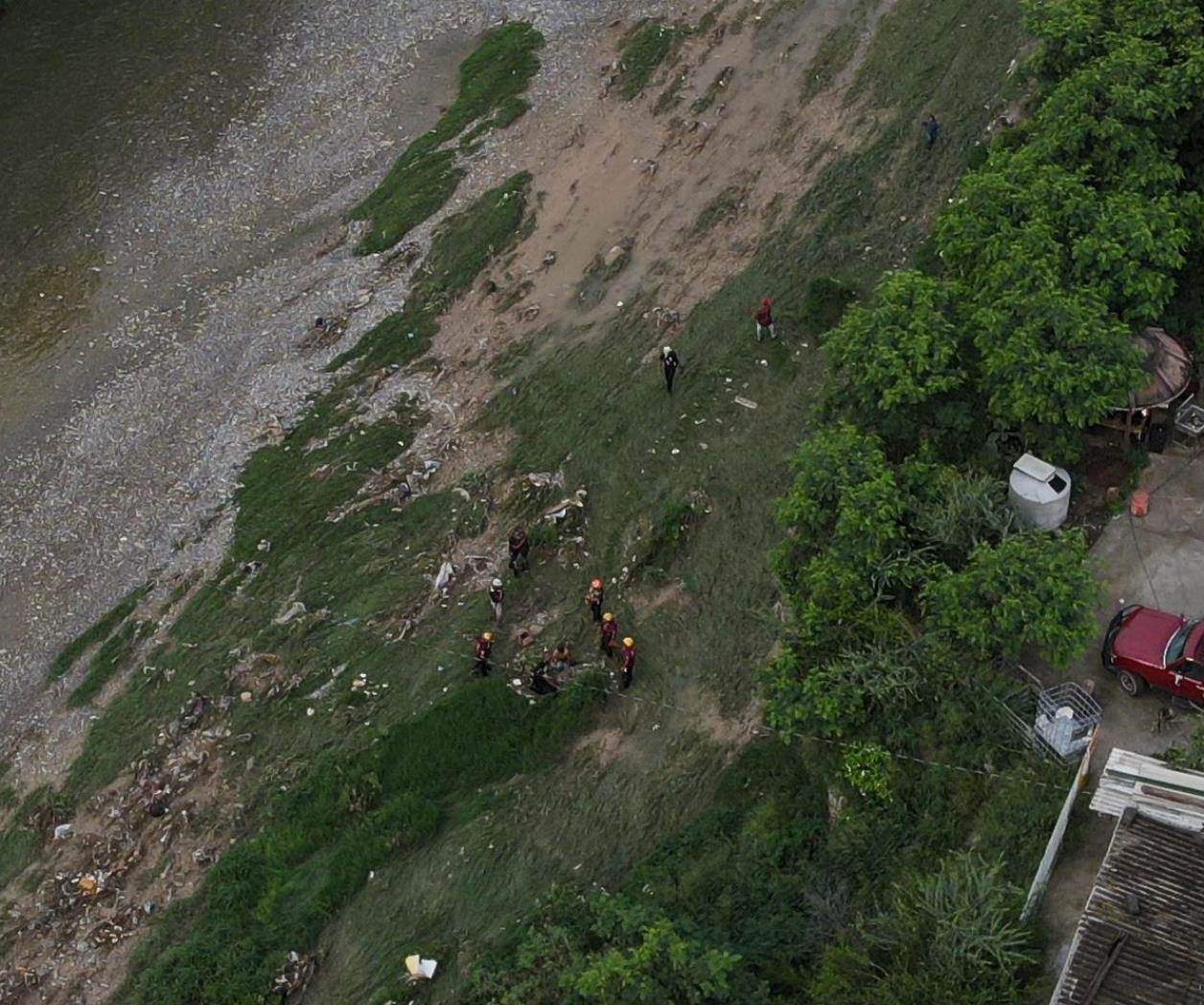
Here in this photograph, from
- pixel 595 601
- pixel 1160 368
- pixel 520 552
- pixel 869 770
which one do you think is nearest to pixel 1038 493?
pixel 1160 368

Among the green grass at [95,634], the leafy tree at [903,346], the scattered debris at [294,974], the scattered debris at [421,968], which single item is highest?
the leafy tree at [903,346]

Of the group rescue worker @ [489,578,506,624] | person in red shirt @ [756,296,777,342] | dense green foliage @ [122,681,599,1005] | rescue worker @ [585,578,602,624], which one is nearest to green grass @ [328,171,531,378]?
person in red shirt @ [756,296,777,342]

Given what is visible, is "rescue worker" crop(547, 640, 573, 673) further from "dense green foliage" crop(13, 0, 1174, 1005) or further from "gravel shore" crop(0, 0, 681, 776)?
"gravel shore" crop(0, 0, 681, 776)

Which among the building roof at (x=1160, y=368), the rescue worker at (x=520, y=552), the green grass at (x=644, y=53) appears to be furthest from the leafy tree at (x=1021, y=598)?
the green grass at (x=644, y=53)

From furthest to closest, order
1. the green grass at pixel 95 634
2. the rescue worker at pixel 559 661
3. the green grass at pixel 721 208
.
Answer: the green grass at pixel 721 208 → the green grass at pixel 95 634 → the rescue worker at pixel 559 661

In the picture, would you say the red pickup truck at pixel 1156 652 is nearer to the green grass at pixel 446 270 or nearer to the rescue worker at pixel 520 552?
the rescue worker at pixel 520 552

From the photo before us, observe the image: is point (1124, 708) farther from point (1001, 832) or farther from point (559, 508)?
point (559, 508)
